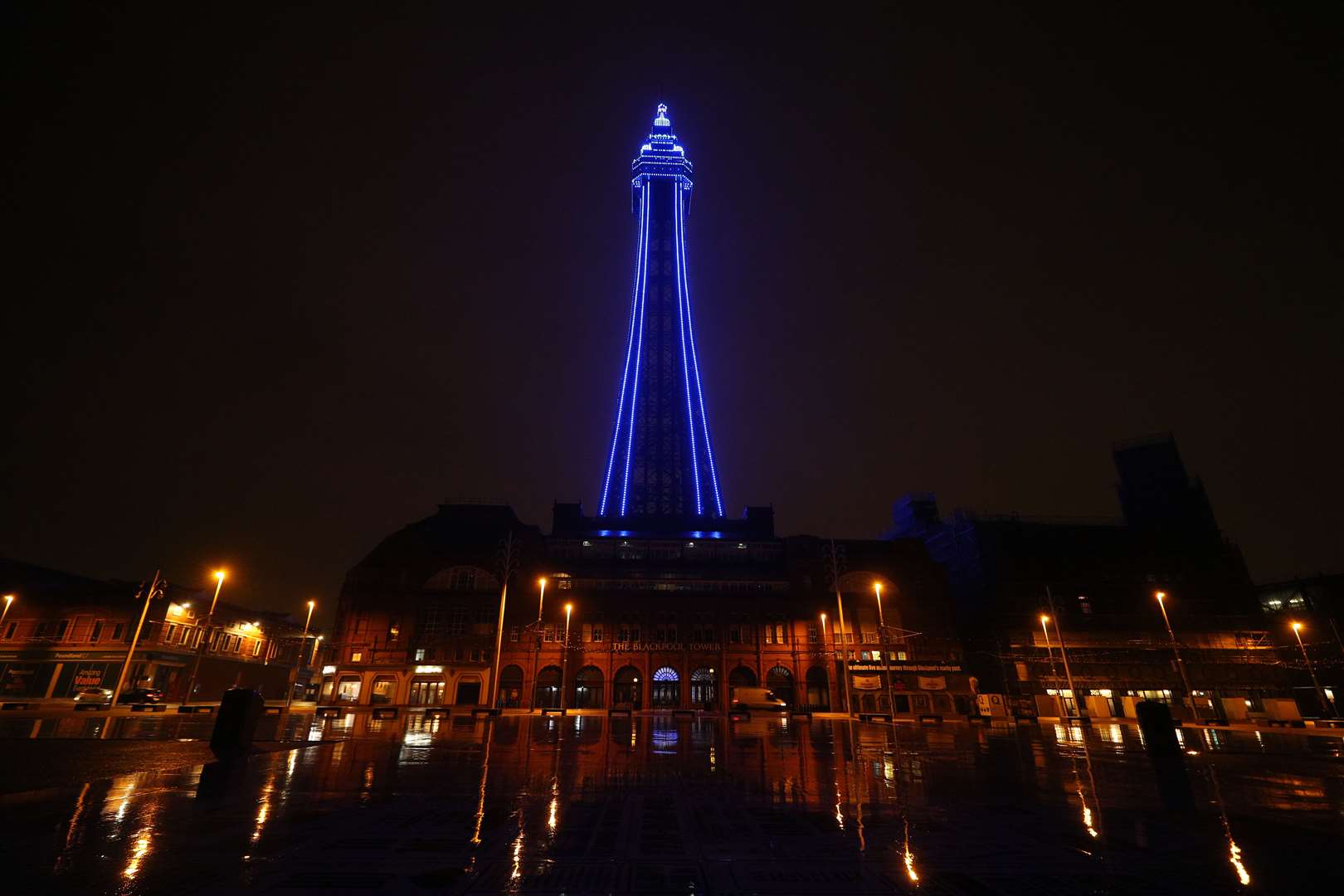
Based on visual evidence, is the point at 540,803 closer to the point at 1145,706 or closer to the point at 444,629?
the point at 1145,706

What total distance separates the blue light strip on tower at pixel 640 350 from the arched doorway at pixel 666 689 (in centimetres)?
5005

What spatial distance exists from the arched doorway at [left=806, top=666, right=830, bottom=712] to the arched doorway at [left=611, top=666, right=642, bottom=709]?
55.9 ft

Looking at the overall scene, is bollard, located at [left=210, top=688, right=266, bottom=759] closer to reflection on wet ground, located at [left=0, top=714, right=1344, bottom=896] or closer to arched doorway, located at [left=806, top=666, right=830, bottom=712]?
reflection on wet ground, located at [left=0, top=714, right=1344, bottom=896]

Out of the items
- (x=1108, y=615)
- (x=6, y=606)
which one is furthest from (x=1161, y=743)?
(x=6, y=606)

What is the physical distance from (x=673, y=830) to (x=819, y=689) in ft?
207

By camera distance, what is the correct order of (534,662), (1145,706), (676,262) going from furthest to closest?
1. (676,262)
2. (534,662)
3. (1145,706)

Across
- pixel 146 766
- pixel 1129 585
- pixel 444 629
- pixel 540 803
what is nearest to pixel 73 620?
pixel 444 629

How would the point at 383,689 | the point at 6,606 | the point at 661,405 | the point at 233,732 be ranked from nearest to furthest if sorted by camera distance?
the point at 233,732, the point at 6,606, the point at 383,689, the point at 661,405

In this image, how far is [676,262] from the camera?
135 metres

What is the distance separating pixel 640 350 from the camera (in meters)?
126

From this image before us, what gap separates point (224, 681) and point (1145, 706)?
80.8m

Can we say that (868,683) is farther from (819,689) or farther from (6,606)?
(6,606)

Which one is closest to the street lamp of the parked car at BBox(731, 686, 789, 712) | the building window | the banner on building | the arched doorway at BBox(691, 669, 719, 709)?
the building window

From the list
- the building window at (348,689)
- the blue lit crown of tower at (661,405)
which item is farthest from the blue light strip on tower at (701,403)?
the building window at (348,689)
